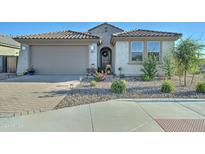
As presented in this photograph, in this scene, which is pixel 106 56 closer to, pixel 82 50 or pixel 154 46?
pixel 82 50

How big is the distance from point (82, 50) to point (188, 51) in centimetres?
953

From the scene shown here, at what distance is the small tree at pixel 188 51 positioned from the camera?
14.2m

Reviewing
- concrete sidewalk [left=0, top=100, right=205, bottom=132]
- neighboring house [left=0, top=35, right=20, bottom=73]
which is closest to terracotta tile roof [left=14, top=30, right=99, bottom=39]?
neighboring house [left=0, top=35, right=20, bottom=73]

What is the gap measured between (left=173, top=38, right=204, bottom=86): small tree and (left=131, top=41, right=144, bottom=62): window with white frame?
5907mm

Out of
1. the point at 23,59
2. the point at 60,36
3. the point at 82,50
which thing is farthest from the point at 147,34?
the point at 23,59

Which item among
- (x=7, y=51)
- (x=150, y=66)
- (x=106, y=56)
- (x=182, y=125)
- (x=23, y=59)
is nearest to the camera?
(x=182, y=125)

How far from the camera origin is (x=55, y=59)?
2172 centimetres

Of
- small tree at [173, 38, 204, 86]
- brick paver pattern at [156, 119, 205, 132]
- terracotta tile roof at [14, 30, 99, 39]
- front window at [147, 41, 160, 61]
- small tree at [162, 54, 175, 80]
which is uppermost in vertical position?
terracotta tile roof at [14, 30, 99, 39]

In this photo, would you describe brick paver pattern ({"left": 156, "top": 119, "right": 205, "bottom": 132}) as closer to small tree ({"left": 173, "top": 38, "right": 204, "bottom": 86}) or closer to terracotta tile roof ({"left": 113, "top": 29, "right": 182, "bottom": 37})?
small tree ({"left": 173, "top": 38, "right": 204, "bottom": 86})

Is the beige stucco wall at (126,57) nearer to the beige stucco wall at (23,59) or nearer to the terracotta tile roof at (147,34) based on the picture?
the terracotta tile roof at (147,34)

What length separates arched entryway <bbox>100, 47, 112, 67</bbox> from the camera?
28016 millimetres

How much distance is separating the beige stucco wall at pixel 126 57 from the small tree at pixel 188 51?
573 centimetres
